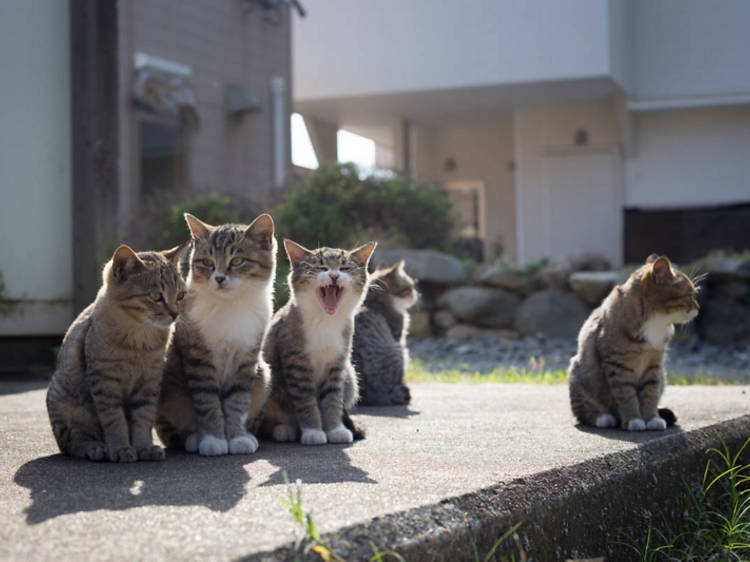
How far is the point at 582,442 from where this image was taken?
3.63 m

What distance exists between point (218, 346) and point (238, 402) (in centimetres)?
26

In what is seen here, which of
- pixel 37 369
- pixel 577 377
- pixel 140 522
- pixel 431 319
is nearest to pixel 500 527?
pixel 140 522

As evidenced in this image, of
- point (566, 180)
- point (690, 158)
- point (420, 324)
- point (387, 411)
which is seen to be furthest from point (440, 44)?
point (387, 411)

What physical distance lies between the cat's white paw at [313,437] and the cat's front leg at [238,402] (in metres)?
0.27

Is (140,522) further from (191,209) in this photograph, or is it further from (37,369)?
(191,209)

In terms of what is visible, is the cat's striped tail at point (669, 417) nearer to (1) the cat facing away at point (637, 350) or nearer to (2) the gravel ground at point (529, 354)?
(1) the cat facing away at point (637, 350)

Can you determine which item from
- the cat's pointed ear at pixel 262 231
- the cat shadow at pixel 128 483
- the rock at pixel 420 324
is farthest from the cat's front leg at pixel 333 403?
the rock at pixel 420 324

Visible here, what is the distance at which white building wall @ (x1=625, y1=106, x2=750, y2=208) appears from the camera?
16141 millimetres

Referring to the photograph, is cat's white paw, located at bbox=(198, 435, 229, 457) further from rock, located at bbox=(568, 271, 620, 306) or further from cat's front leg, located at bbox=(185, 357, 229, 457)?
rock, located at bbox=(568, 271, 620, 306)

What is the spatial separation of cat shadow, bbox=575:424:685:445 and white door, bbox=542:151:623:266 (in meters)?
13.3

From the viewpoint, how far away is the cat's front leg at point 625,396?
4.07 meters

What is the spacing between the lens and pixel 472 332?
12.1m

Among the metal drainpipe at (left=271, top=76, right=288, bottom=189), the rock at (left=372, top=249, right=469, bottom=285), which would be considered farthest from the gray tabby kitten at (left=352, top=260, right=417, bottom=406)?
the metal drainpipe at (left=271, top=76, right=288, bottom=189)

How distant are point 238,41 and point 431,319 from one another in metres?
5.39
